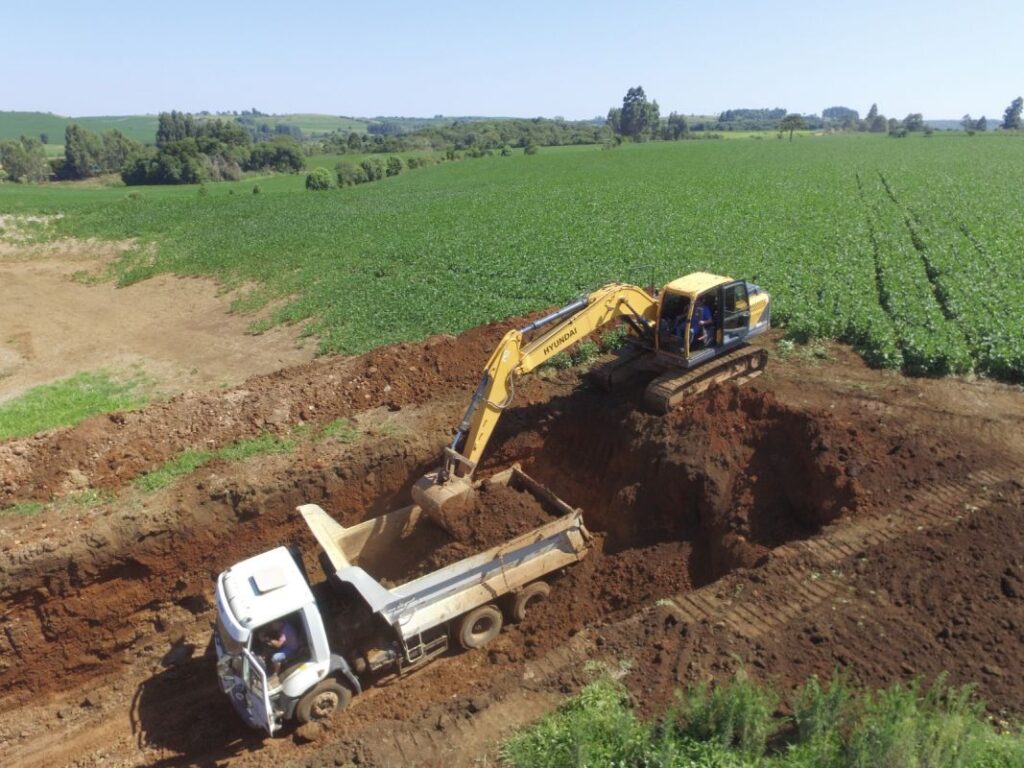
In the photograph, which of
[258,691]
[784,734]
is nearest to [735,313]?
[784,734]

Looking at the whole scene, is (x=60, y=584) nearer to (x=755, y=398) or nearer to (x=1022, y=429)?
(x=755, y=398)

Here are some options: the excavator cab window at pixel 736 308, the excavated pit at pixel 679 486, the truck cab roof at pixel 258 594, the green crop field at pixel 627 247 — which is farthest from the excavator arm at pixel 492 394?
the green crop field at pixel 627 247

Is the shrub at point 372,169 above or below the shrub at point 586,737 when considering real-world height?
above

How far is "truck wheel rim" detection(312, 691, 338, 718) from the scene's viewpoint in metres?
8.64

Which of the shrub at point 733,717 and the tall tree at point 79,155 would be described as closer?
the shrub at point 733,717

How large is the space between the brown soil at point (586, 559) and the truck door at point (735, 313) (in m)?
1.23

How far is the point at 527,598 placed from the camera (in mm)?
10266

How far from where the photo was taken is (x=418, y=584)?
29.5ft

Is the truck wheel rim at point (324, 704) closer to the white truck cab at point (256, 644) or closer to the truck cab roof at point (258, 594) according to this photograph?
the white truck cab at point (256, 644)

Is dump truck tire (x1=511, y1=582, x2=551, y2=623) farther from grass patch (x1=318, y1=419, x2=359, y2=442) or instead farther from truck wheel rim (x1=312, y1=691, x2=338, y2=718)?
grass patch (x1=318, y1=419, x2=359, y2=442)

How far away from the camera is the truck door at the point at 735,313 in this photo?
13.0m

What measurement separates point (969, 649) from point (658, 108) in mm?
149178

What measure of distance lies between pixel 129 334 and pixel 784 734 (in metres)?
23.6

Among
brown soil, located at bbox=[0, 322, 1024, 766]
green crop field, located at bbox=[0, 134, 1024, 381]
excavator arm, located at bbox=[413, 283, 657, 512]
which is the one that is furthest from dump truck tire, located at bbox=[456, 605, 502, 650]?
green crop field, located at bbox=[0, 134, 1024, 381]
